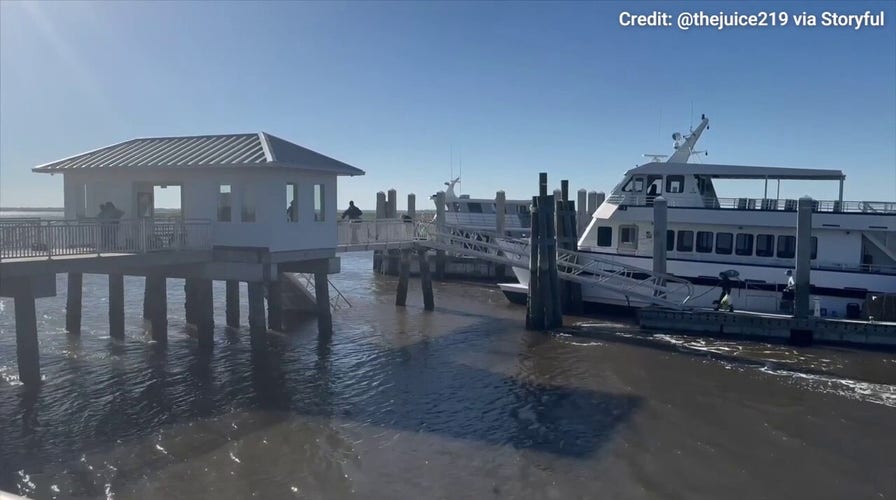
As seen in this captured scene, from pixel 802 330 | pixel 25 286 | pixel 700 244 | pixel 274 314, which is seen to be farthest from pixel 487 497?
pixel 700 244

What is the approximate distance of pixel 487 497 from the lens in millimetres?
10008

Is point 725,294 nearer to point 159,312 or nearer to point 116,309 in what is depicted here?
point 159,312

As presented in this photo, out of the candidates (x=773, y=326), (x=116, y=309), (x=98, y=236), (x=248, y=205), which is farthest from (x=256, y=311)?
(x=773, y=326)

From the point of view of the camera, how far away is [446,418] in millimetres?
13477

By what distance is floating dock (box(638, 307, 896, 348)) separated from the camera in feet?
65.9

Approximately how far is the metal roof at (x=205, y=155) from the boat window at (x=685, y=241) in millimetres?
12144

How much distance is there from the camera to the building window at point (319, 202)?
19.3m

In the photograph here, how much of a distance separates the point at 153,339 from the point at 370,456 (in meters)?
10.8

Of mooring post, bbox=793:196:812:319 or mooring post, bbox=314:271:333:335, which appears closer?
mooring post, bbox=793:196:812:319

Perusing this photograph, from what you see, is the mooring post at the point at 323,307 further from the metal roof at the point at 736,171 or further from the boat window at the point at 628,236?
the metal roof at the point at 736,171

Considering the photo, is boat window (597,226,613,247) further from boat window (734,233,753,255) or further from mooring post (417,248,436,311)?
mooring post (417,248,436,311)

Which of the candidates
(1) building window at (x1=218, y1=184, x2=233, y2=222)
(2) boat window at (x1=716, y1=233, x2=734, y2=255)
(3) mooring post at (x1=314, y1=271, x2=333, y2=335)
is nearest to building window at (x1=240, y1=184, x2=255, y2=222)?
(1) building window at (x1=218, y1=184, x2=233, y2=222)

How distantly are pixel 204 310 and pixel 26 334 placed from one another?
4601 mm

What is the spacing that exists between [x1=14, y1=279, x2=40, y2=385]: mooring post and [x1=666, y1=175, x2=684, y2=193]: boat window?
2072 cm
